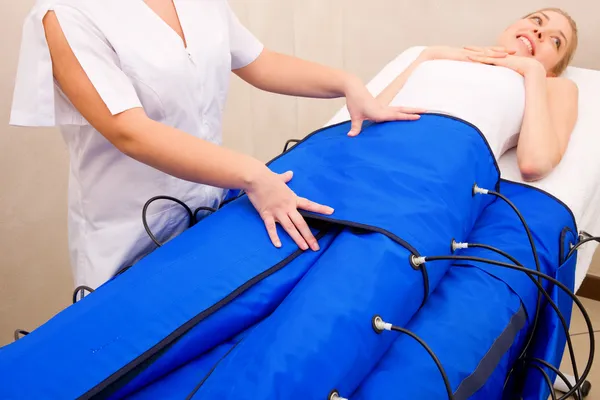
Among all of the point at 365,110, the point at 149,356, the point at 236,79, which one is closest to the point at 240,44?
the point at 365,110

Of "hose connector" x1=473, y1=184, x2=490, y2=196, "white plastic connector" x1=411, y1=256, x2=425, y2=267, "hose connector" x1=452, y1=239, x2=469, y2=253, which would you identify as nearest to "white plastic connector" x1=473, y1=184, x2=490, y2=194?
"hose connector" x1=473, y1=184, x2=490, y2=196

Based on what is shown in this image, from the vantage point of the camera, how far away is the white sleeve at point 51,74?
96 cm

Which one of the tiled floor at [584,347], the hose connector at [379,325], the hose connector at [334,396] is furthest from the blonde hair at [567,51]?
the hose connector at [334,396]

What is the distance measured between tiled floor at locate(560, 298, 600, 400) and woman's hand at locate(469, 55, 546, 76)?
833 millimetres

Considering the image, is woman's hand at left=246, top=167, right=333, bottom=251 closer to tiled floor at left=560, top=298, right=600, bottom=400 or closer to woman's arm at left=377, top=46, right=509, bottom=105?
woman's arm at left=377, top=46, right=509, bottom=105

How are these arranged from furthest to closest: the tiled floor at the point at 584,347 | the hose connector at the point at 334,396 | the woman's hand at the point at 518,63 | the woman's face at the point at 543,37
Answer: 1. the tiled floor at the point at 584,347
2. the woman's face at the point at 543,37
3. the woman's hand at the point at 518,63
4. the hose connector at the point at 334,396

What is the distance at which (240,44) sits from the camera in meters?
1.29

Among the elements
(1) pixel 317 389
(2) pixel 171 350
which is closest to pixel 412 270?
(1) pixel 317 389

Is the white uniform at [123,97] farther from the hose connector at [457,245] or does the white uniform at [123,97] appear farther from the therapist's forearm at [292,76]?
the hose connector at [457,245]

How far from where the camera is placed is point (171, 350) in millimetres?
825

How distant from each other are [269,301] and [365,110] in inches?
19.7

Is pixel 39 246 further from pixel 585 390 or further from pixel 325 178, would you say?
pixel 585 390

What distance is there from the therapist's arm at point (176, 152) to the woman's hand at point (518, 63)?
0.79 m

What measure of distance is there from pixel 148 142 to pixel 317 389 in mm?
454
